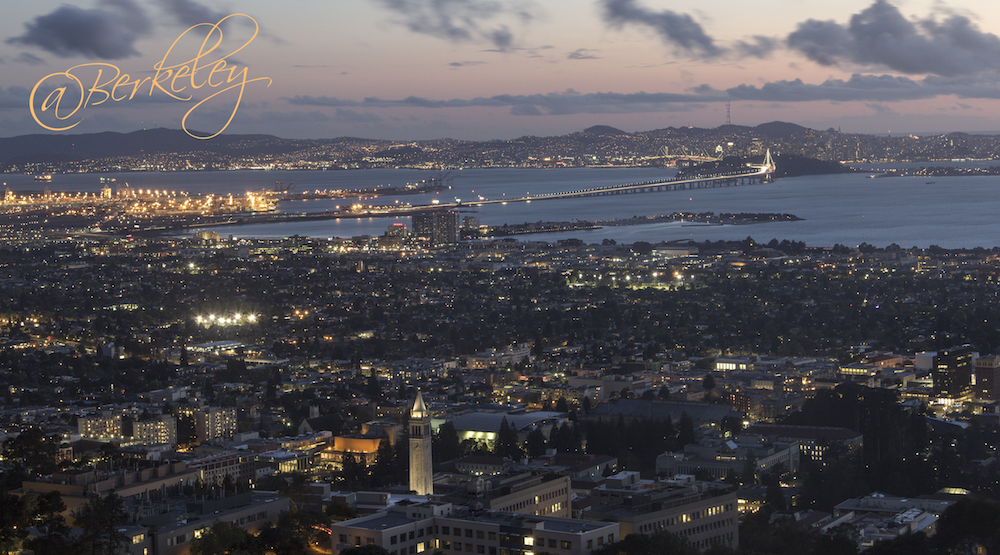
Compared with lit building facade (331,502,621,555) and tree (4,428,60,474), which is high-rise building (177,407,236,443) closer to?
tree (4,428,60,474)

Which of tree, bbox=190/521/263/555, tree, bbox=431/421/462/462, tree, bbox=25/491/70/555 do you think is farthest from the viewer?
tree, bbox=431/421/462/462

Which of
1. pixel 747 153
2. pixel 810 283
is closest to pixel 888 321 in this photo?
pixel 810 283

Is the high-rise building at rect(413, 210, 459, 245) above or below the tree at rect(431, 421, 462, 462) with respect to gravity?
below

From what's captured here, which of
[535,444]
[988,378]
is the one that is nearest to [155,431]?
[535,444]

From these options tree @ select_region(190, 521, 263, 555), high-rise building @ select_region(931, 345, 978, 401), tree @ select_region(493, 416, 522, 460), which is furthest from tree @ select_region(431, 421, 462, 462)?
high-rise building @ select_region(931, 345, 978, 401)

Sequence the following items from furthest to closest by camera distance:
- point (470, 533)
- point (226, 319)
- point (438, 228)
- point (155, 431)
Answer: point (438, 228) < point (226, 319) < point (155, 431) < point (470, 533)

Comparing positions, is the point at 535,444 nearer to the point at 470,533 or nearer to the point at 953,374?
the point at 470,533

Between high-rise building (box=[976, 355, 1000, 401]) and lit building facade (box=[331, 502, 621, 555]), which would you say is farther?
high-rise building (box=[976, 355, 1000, 401])
